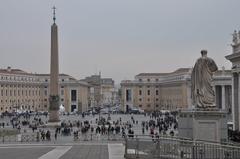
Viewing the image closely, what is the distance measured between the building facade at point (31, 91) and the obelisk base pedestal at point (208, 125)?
485ft

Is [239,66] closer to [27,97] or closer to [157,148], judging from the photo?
[157,148]

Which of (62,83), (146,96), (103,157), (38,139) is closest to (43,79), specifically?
(62,83)

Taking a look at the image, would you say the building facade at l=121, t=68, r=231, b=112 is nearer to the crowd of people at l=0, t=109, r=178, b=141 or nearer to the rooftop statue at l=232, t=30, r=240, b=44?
the crowd of people at l=0, t=109, r=178, b=141

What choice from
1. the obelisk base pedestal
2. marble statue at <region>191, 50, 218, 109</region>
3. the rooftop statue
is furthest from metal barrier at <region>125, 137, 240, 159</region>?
the rooftop statue

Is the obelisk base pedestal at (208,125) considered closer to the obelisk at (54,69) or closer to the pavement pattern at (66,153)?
the pavement pattern at (66,153)

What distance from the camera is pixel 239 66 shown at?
159ft

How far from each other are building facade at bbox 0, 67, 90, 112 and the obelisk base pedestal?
148 metres

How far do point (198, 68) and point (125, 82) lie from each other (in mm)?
177103

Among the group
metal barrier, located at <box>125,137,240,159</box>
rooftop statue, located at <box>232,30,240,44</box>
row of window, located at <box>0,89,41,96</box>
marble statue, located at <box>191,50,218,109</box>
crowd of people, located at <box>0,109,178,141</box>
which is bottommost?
crowd of people, located at <box>0,109,178,141</box>

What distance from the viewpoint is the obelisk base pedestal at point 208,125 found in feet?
61.5

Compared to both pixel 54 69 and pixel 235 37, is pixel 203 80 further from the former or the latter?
pixel 54 69

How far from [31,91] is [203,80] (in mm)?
166934

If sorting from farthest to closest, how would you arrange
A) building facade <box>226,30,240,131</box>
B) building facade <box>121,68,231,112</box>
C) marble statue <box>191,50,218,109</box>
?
building facade <box>121,68,231,112</box> < building facade <box>226,30,240,131</box> < marble statue <box>191,50,218,109</box>

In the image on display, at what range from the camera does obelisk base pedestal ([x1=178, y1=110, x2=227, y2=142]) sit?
18.7 meters
